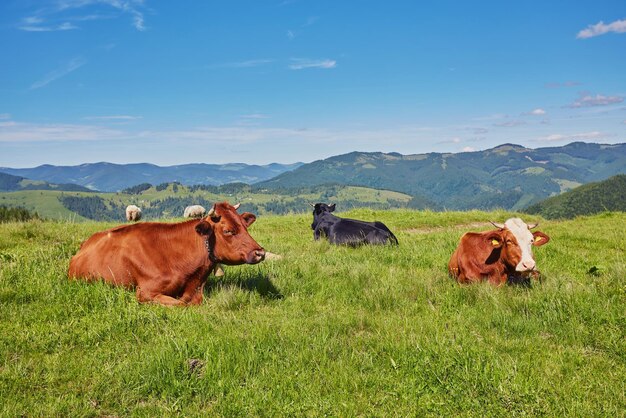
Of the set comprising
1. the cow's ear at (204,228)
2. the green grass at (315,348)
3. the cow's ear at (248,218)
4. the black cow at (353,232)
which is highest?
the cow's ear at (248,218)

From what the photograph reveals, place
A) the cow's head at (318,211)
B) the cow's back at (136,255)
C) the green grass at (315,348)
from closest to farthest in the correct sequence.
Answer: the green grass at (315,348) < the cow's back at (136,255) < the cow's head at (318,211)

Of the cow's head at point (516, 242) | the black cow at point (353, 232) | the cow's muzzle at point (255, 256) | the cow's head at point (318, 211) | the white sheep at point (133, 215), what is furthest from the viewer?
the white sheep at point (133, 215)

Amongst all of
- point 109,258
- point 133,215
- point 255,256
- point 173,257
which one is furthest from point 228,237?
point 133,215

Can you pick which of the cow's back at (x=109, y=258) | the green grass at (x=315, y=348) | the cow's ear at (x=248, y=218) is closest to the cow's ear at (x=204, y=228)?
the cow's ear at (x=248, y=218)

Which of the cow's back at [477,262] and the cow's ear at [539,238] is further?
the cow's back at [477,262]

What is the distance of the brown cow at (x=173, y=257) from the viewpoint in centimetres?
710

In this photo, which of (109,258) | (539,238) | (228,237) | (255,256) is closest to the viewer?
(255,256)

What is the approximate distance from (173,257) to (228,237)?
41.7 inches

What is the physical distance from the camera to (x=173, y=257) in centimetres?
731

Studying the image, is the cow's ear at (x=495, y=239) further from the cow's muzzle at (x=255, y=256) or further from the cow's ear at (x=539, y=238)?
the cow's muzzle at (x=255, y=256)

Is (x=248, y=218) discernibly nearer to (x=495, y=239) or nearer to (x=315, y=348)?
(x=315, y=348)

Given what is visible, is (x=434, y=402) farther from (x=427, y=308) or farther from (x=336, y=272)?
(x=336, y=272)

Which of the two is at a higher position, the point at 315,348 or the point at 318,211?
the point at 318,211

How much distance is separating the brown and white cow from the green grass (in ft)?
1.80
